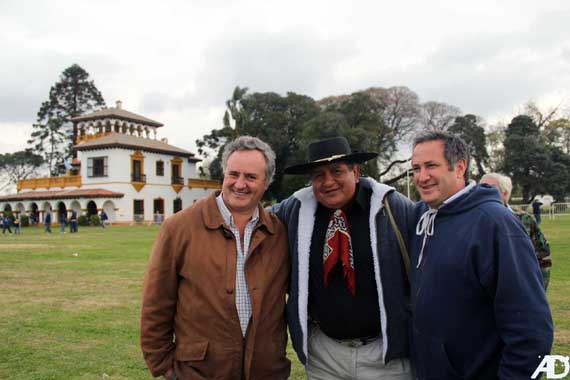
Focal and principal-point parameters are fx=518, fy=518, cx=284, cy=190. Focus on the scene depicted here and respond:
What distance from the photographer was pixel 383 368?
306 centimetres

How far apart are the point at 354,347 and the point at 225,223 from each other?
108cm

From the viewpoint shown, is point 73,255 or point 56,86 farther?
point 56,86

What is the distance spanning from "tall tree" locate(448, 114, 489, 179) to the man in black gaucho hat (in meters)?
50.3

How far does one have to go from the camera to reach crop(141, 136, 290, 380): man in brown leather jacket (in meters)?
2.81

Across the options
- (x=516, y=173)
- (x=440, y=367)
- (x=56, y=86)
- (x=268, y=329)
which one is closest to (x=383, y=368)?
(x=440, y=367)

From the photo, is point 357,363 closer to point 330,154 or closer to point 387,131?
point 330,154

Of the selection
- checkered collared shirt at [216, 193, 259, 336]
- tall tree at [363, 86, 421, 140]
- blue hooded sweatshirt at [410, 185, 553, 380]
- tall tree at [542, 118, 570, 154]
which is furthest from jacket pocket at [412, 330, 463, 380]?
tall tree at [542, 118, 570, 154]

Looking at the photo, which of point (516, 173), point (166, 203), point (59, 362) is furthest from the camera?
point (166, 203)

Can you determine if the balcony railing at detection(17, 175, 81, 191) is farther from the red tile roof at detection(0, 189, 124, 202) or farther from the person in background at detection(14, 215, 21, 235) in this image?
the person in background at detection(14, 215, 21, 235)

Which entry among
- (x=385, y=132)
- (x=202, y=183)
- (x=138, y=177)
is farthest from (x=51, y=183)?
(x=385, y=132)

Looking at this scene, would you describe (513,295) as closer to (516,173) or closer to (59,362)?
(59,362)

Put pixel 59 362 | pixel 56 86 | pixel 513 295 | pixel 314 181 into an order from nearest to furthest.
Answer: pixel 513 295, pixel 314 181, pixel 59 362, pixel 56 86

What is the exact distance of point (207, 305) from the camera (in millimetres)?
2826

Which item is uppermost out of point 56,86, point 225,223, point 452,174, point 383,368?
point 56,86
